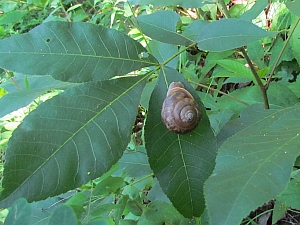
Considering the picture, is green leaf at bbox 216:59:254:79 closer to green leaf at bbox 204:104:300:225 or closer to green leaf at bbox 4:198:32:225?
green leaf at bbox 204:104:300:225

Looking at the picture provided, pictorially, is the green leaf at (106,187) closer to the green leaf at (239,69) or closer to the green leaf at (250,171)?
the green leaf at (250,171)

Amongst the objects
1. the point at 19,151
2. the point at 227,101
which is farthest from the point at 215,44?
the point at 227,101

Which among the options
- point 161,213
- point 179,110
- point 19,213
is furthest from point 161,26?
point 19,213

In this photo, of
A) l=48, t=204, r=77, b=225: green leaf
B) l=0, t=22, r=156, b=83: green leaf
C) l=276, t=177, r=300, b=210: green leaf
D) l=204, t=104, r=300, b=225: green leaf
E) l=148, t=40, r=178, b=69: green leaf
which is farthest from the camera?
l=148, t=40, r=178, b=69: green leaf

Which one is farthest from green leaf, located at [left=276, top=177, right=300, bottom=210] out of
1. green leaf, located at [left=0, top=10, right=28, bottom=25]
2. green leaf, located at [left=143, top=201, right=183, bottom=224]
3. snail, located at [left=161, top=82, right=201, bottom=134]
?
green leaf, located at [left=0, top=10, right=28, bottom=25]

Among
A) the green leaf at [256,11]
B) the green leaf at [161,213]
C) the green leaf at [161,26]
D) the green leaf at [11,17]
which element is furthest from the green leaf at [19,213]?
the green leaf at [11,17]

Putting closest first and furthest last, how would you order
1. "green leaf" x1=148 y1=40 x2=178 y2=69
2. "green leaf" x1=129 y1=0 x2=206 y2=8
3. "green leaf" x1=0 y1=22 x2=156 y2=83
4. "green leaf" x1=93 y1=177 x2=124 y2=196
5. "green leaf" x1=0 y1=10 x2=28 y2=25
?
"green leaf" x1=0 y1=22 x2=156 y2=83, "green leaf" x1=93 y1=177 x2=124 y2=196, "green leaf" x1=129 y1=0 x2=206 y2=8, "green leaf" x1=148 y1=40 x2=178 y2=69, "green leaf" x1=0 y1=10 x2=28 y2=25
